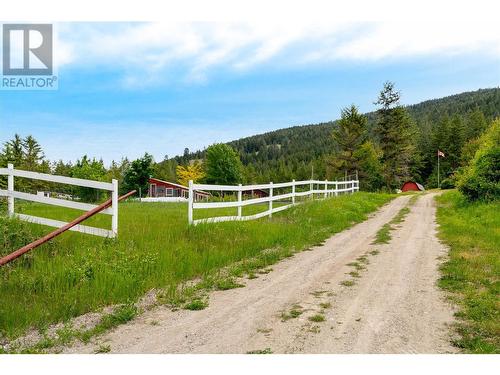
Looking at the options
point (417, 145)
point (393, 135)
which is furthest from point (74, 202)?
point (417, 145)

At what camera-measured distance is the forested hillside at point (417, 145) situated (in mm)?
66619

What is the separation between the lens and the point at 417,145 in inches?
2712

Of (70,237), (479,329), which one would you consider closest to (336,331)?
(479,329)

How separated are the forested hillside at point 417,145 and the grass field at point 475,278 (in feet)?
79.0

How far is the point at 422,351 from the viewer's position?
371 centimetres

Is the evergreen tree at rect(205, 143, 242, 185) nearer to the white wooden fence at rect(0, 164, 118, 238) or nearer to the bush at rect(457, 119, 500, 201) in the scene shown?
the bush at rect(457, 119, 500, 201)

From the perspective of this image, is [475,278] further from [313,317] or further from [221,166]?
[221,166]

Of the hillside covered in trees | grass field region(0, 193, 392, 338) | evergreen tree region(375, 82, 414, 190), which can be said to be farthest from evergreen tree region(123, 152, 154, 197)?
grass field region(0, 193, 392, 338)

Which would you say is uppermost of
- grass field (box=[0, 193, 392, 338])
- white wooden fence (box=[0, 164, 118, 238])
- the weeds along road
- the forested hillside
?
the forested hillside

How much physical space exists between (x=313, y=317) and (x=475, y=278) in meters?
3.33

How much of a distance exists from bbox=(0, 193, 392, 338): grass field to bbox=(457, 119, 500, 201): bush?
33.3ft

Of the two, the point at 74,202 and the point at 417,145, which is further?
the point at 417,145

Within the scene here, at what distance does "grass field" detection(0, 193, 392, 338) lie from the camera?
482cm
